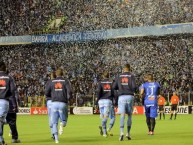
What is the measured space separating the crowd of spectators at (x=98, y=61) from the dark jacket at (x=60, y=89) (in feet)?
88.0

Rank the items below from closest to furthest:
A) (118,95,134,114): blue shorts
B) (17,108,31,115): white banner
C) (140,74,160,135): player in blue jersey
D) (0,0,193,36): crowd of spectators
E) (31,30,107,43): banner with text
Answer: (118,95,134,114): blue shorts < (140,74,160,135): player in blue jersey < (17,108,31,115): white banner < (0,0,193,36): crowd of spectators < (31,30,107,43): banner with text

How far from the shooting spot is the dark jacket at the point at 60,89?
17.4 metres

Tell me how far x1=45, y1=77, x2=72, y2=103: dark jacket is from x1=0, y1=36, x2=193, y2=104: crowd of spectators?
88.0 feet

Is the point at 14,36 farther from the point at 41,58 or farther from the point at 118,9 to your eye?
the point at 118,9

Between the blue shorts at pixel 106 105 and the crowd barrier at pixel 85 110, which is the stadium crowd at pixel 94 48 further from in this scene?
the blue shorts at pixel 106 105

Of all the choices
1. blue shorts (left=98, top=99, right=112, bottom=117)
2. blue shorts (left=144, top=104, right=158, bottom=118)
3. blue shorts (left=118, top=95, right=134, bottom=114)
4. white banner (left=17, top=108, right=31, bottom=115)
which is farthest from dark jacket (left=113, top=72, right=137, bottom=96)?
white banner (left=17, top=108, right=31, bottom=115)

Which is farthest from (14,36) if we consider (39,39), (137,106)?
(137,106)

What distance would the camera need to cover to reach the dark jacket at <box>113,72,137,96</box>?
18625mm

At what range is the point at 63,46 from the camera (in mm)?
56250

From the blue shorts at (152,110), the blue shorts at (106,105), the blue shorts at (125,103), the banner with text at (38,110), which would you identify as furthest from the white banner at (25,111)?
the blue shorts at (125,103)

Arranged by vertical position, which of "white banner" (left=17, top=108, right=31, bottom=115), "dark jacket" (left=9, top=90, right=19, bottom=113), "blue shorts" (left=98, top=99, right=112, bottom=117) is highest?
"dark jacket" (left=9, top=90, right=19, bottom=113)

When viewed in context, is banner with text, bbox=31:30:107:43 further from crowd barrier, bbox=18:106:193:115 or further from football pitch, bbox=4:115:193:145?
football pitch, bbox=4:115:193:145

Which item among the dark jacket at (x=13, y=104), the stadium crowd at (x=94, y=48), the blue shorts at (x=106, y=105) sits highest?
the stadium crowd at (x=94, y=48)

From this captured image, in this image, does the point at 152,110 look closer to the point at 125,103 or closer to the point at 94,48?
the point at 125,103
